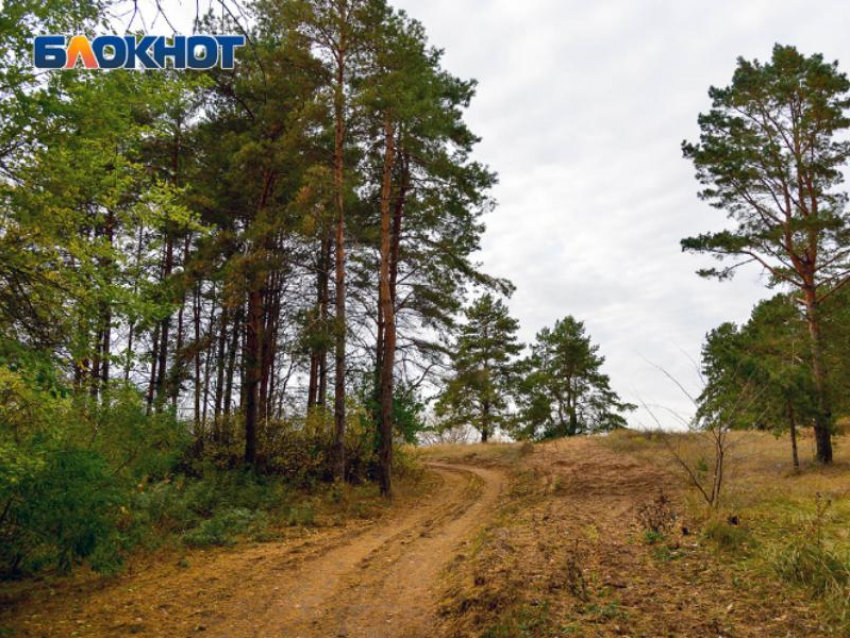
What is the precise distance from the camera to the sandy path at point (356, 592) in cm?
549

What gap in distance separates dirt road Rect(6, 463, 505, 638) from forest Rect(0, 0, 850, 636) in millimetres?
604

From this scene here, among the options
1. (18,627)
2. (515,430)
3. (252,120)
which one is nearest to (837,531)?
(18,627)

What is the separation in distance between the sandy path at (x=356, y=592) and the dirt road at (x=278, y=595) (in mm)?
12

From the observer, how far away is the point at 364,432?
1717cm

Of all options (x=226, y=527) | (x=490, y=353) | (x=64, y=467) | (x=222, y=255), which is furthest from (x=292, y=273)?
(x=490, y=353)

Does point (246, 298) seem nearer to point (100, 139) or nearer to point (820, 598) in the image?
Result: point (100, 139)

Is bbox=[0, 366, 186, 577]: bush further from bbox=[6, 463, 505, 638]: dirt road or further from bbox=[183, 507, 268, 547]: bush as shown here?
bbox=[183, 507, 268, 547]: bush

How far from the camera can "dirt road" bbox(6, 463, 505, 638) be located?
17.9ft

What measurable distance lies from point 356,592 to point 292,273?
12662 millimetres

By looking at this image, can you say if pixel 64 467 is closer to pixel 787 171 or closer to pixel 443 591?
pixel 443 591

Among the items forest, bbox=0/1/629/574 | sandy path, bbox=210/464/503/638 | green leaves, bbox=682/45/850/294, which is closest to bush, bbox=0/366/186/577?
forest, bbox=0/1/629/574

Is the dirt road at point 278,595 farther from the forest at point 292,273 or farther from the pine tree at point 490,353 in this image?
the pine tree at point 490,353

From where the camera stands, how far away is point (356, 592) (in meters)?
6.62

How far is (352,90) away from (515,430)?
2548 cm
